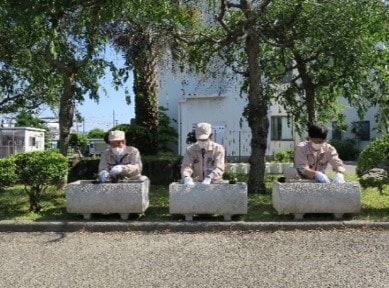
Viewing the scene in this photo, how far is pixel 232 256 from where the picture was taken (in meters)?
6.70

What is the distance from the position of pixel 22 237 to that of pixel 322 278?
449cm

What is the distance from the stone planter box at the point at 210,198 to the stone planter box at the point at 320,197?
65 cm

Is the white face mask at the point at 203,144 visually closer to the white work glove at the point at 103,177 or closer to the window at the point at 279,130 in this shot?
the white work glove at the point at 103,177

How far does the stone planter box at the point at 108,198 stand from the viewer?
8.68 meters

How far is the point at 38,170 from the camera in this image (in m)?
9.16

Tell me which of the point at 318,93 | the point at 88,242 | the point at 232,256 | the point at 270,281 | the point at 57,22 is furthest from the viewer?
the point at 318,93

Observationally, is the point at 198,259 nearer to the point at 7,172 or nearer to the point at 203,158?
the point at 203,158

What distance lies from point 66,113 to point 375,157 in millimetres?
6496

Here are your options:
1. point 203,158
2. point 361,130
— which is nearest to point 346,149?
point 361,130

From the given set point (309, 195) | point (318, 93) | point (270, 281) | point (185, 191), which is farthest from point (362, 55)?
point (270, 281)

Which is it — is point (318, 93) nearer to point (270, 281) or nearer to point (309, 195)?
point (309, 195)

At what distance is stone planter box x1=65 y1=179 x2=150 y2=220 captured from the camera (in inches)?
342

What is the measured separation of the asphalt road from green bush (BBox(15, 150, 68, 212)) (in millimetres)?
1179

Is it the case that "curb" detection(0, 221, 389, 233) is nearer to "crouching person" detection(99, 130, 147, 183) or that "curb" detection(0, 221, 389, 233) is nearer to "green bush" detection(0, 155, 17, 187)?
"green bush" detection(0, 155, 17, 187)
